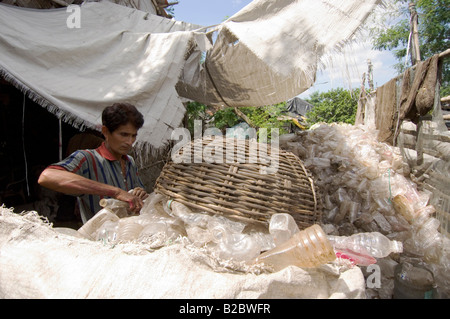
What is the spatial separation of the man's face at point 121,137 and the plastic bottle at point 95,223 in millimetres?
666

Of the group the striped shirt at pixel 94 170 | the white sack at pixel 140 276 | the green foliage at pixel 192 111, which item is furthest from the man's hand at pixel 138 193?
the green foliage at pixel 192 111

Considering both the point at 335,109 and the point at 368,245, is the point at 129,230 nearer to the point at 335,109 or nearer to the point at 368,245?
the point at 368,245

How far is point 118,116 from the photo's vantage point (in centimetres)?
156

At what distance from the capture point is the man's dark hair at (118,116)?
1566 mm

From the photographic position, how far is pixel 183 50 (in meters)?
2.36

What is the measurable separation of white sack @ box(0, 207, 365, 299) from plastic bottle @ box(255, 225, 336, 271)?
0.12 ft

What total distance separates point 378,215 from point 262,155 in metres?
1.94

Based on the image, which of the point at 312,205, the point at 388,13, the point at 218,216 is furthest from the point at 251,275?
the point at 388,13

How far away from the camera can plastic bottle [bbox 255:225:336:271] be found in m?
Answer: 0.74

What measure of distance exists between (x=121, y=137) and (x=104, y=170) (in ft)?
0.86

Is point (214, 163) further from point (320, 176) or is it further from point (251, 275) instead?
point (320, 176)

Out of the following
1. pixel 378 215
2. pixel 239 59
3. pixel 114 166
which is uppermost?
pixel 239 59

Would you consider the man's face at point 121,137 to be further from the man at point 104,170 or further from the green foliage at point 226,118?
the green foliage at point 226,118

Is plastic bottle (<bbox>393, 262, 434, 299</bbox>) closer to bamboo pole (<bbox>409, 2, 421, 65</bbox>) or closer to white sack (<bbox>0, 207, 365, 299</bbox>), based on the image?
white sack (<bbox>0, 207, 365, 299</bbox>)
